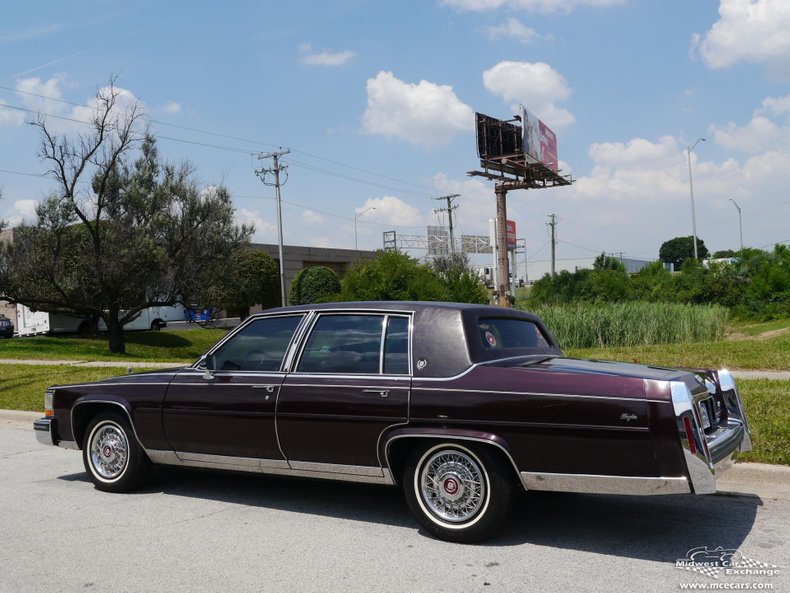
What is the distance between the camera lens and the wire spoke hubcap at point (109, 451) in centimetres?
642

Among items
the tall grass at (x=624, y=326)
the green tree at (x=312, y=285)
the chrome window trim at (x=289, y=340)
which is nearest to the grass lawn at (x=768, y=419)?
the chrome window trim at (x=289, y=340)

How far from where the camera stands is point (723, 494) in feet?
19.6

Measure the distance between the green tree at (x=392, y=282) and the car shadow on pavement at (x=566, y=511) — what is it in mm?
19677

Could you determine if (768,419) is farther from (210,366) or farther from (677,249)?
(677,249)

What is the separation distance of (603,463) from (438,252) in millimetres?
83481

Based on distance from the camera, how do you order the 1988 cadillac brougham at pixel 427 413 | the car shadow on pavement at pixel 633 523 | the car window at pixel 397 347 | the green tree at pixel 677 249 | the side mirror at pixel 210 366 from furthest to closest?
the green tree at pixel 677 249
the side mirror at pixel 210 366
the car window at pixel 397 347
the car shadow on pavement at pixel 633 523
the 1988 cadillac brougham at pixel 427 413

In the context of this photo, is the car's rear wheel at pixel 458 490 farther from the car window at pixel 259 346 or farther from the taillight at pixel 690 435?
the car window at pixel 259 346

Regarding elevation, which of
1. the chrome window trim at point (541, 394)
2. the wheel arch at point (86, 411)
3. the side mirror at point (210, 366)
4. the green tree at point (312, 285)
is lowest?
the wheel arch at point (86, 411)

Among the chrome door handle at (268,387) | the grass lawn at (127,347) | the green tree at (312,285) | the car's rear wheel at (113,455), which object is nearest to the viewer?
the chrome door handle at (268,387)

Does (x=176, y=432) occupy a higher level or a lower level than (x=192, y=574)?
higher

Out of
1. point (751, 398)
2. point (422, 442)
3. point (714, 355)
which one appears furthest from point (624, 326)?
point (422, 442)

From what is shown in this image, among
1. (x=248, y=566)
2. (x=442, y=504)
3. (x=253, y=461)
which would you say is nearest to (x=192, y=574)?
(x=248, y=566)

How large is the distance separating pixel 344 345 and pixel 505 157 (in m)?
40.2

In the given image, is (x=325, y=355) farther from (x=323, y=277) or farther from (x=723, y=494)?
(x=323, y=277)
